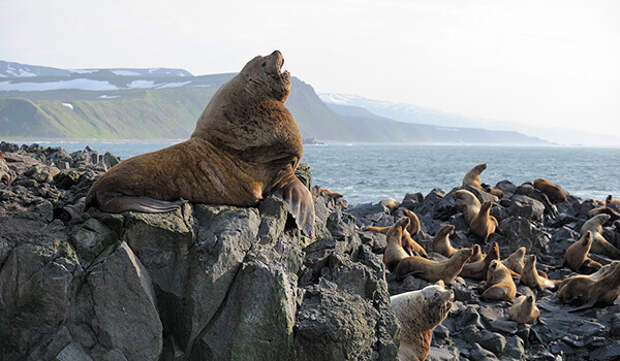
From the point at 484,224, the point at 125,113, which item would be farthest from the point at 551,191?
the point at 125,113

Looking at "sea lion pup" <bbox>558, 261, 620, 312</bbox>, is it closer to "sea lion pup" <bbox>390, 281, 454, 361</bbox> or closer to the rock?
"sea lion pup" <bbox>390, 281, 454, 361</bbox>

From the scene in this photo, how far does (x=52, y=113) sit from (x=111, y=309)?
134012 mm

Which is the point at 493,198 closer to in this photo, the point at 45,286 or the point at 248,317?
the point at 248,317

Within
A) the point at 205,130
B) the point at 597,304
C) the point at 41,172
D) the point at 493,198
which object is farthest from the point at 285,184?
the point at 493,198

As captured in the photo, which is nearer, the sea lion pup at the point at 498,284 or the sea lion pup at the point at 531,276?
the sea lion pup at the point at 498,284

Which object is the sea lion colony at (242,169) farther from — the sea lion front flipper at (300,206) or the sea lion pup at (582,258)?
the sea lion pup at (582,258)

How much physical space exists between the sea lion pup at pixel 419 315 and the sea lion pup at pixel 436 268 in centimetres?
210

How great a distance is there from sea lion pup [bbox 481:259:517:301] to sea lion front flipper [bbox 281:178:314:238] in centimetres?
367

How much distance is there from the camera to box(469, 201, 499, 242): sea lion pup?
10.7m

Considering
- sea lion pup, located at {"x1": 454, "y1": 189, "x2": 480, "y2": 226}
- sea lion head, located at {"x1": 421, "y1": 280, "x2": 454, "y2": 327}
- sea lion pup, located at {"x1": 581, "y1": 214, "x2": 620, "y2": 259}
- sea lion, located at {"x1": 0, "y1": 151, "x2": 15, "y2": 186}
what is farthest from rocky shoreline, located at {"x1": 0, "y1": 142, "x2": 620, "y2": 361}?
sea lion pup, located at {"x1": 581, "y1": 214, "x2": 620, "y2": 259}

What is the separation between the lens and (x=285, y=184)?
5020 mm

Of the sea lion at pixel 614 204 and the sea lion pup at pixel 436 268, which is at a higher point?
the sea lion at pixel 614 204

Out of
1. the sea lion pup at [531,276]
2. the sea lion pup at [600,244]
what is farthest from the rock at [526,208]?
the sea lion pup at [531,276]

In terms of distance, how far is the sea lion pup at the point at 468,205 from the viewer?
38.2ft
